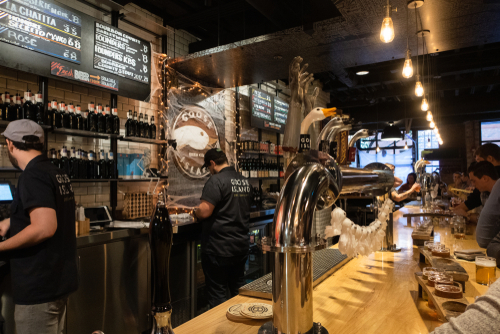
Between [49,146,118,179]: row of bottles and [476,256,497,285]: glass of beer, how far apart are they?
10.5 ft

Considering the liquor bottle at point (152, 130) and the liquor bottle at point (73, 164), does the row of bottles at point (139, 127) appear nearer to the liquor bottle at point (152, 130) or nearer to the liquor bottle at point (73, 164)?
the liquor bottle at point (152, 130)

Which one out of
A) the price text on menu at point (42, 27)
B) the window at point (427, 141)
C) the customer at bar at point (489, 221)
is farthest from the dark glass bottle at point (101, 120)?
the window at point (427, 141)

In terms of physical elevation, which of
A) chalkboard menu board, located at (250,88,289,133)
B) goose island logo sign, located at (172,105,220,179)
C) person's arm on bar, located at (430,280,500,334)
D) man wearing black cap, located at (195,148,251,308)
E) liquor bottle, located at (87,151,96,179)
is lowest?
man wearing black cap, located at (195,148,251,308)

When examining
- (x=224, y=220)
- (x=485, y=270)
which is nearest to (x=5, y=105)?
(x=224, y=220)

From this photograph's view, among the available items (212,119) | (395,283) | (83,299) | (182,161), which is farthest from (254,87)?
(395,283)

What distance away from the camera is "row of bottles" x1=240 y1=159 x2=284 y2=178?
5.86 meters

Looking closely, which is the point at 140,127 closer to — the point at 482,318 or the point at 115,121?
the point at 115,121

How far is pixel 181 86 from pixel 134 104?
2.64 ft

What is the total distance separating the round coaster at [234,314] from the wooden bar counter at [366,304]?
2 centimetres

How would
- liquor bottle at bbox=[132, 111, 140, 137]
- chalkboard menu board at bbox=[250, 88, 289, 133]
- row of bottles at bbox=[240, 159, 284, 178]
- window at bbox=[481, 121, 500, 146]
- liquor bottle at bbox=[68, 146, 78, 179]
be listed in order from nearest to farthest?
liquor bottle at bbox=[68, 146, 78, 179], liquor bottle at bbox=[132, 111, 140, 137], row of bottles at bbox=[240, 159, 284, 178], chalkboard menu board at bbox=[250, 88, 289, 133], window at bbox=[481, 121, 500, 146]

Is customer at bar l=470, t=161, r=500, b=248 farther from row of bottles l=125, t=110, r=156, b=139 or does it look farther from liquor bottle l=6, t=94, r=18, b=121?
liquor bottle l=6, t=94, r=18, b=121

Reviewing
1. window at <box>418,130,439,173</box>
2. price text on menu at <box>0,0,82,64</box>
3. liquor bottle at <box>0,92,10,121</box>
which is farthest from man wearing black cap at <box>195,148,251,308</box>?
window at <box>418,130,439,173</box>

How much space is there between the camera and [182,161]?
15.3 ft

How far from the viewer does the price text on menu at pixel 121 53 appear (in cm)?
366
